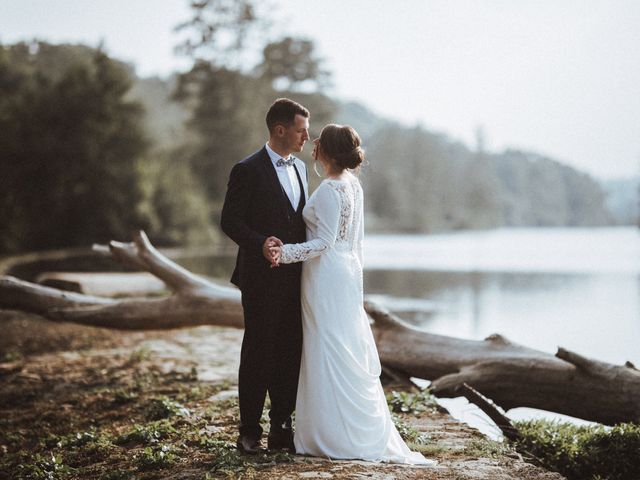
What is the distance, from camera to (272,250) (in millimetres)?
4129

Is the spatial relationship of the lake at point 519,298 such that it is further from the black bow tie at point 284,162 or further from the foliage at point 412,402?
the black bow tie at point 284,162

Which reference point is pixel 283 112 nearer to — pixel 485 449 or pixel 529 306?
pixel 485 449

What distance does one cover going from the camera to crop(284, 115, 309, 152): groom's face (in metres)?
4.37

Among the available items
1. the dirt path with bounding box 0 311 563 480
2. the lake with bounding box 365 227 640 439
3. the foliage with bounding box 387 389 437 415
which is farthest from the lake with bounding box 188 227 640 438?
the dirt path with bounding box 0 311 563 480

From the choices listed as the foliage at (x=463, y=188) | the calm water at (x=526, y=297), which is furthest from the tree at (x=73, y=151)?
the foliage at (x=463, y=188)

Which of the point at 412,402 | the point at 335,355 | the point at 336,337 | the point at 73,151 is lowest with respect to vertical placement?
the point at 412,402

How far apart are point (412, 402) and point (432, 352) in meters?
1.11

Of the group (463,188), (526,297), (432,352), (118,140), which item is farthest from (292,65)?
(463,188)

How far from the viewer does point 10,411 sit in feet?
21.2

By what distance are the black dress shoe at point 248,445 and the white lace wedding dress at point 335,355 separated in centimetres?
24

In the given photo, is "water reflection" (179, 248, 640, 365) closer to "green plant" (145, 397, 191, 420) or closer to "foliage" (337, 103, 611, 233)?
"green plant" (145, 397, 191, 420)

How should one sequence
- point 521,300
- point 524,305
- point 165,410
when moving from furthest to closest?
point 521,300 < point 524,305 < point 165,410

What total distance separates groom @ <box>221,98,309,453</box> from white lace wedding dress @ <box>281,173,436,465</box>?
0.13 metres

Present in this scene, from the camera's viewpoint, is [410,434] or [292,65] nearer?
[410,434]
